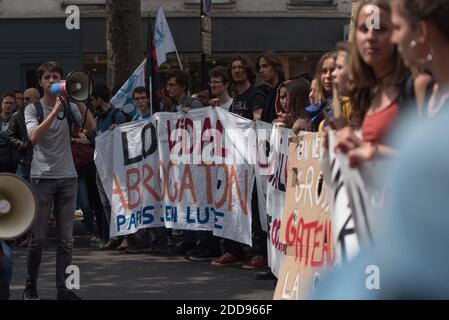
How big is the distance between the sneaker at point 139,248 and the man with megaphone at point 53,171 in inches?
141

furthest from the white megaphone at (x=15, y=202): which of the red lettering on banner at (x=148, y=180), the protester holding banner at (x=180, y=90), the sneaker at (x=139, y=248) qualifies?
the sneaker at (x=139, y=248)

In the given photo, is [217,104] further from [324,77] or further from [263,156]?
[324,77]

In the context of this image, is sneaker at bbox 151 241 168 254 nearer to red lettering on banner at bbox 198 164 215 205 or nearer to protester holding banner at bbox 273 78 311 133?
red lettering on banner at bbox 198 164 215 205

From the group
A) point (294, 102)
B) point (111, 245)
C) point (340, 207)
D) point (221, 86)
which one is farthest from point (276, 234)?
point (340, 207)

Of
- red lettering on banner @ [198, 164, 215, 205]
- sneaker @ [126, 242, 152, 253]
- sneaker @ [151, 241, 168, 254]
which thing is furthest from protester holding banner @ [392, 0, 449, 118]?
sneaker @ [126, 242, 152, 253]

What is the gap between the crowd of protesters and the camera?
2949 mm

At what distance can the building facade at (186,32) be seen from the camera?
992 inches

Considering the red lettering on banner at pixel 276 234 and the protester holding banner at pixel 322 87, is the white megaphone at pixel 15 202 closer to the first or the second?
the protester holding banner at pixel 322 87

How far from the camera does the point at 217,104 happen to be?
11094 mm

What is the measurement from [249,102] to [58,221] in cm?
A: 290

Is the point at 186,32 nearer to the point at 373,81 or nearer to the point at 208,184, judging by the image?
the point at 208,184

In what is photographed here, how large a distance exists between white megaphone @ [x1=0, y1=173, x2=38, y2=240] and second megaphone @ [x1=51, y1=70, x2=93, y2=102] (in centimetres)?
148

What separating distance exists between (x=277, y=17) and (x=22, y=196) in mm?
20031
